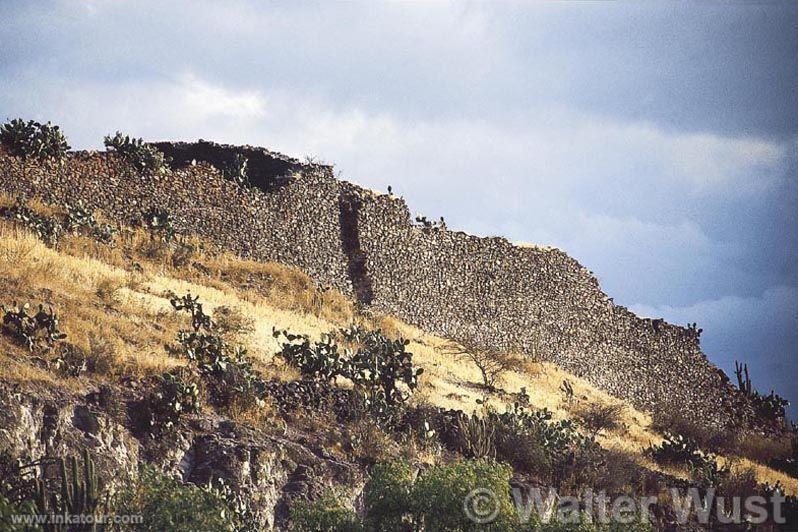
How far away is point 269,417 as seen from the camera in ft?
49.2

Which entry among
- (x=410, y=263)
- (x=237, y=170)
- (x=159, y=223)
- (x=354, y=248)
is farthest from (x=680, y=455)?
(x=237, y=170)

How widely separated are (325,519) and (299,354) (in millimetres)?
8042

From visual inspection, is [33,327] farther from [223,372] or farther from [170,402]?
[223,372]

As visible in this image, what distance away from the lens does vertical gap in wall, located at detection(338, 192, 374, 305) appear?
102 feet

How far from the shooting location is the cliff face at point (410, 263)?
88.6 ft

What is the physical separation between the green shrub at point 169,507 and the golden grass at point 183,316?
341 centimetres

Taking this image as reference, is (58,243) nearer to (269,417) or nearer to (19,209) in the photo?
(19,209)

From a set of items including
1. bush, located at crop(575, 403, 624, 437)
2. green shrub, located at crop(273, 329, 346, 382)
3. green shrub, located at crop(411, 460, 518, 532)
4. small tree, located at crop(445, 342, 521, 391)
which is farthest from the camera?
small tree, located at crop(445, 342, 521, 391)

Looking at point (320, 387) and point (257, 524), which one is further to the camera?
point (320, 387)

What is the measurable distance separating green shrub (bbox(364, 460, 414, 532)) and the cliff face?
1685cm

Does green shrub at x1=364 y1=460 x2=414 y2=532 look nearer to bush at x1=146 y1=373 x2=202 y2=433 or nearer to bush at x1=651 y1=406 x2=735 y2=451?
bush at x1=146 y1=373 x2=202 y2=433

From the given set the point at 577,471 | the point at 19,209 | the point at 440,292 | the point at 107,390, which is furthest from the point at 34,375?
the point at 440,292

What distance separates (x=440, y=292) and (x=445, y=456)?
17.6 meters

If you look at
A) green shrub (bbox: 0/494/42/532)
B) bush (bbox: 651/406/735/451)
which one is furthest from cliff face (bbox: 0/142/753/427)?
green shrub (bbox: 0/494/42/532)
